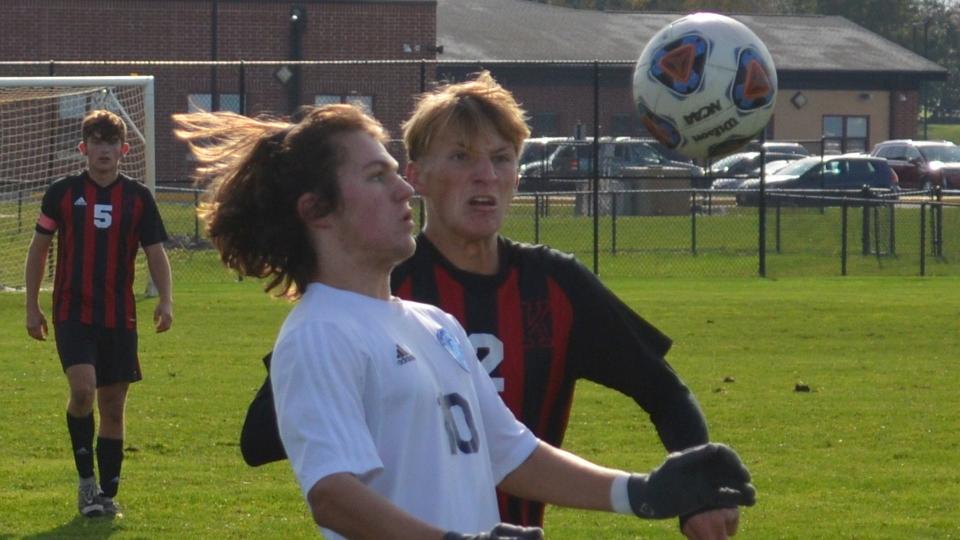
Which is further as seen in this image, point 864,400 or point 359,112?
point 864,400

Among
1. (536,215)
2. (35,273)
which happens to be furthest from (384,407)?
(536,215)

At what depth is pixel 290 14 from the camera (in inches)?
1458

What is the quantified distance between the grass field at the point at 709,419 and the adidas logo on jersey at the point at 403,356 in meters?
4.64

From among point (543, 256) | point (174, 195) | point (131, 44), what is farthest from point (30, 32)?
point (543, 256)

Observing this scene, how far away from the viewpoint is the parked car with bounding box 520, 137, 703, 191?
26352 millimetres

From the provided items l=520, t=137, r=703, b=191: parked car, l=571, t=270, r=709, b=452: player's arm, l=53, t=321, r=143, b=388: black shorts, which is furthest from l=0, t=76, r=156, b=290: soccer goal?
l=571, t=270, r=709, b=452: player's arm

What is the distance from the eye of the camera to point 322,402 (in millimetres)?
2723

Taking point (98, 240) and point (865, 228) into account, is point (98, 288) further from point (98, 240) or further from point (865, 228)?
point (865, 228)

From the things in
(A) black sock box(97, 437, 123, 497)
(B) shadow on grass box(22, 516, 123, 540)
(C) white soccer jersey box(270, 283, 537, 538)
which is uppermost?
(C) white soccer jersey box(270, 283, 537, 538)

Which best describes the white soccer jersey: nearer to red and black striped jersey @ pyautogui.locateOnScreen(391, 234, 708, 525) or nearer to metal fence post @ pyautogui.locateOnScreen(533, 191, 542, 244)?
red and black striped jersey @ pyautogui.locateOnScreen(391, 234, 708, 525)

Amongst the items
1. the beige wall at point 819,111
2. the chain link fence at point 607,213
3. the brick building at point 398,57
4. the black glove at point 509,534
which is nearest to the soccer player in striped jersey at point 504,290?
the black glove at point 509,534

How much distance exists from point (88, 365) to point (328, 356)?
17.6 feet

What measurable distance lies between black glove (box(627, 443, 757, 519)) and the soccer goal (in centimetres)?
1559

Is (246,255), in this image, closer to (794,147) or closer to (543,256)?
(543,256)
